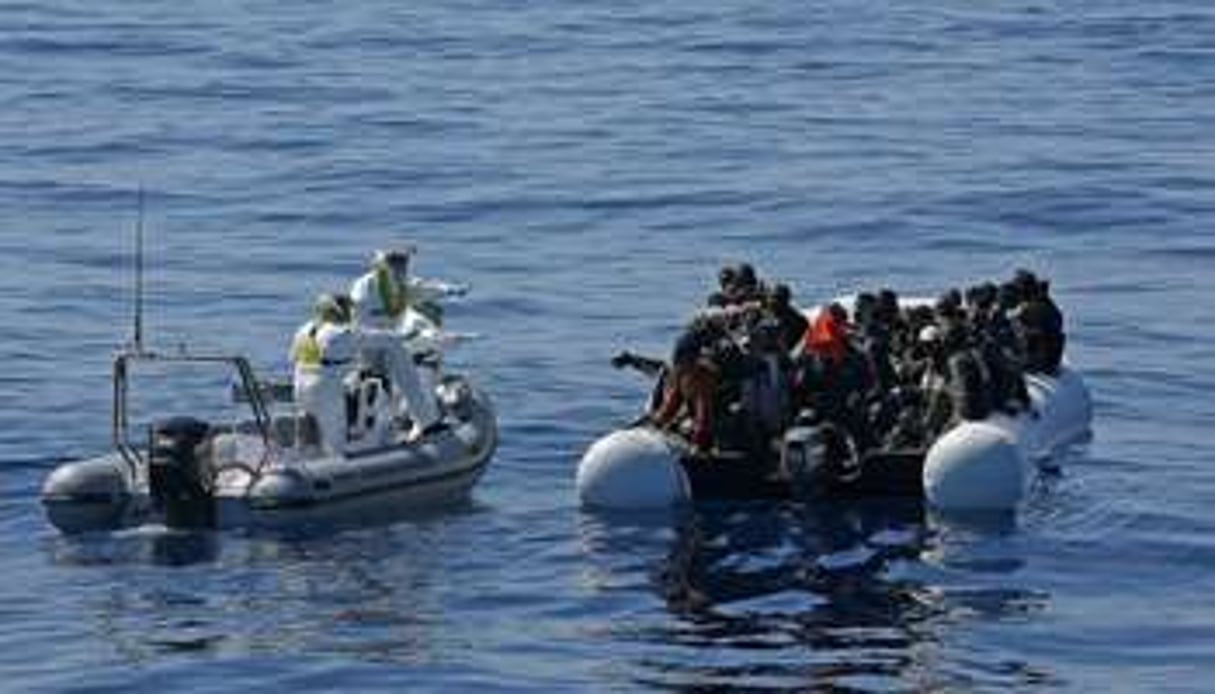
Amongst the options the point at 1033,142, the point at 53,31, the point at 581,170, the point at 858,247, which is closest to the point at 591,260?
the point at 858,247

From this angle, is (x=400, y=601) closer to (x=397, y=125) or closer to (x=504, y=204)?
(x=504, y=204)

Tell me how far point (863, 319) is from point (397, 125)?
32.7 m

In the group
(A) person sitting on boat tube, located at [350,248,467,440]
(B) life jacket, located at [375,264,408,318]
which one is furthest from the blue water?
(B) life jacket, located at [375,264,408,318]

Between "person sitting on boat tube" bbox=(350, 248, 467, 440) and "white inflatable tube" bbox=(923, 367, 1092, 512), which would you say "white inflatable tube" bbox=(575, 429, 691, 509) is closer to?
"person sitting on boat tube" bbox=(350, 248, 467, 440)

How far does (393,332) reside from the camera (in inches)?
1391

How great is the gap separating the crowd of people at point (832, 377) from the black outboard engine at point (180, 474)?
14.9 feet

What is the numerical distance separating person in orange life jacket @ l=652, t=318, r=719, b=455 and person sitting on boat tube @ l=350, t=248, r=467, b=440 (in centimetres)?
217

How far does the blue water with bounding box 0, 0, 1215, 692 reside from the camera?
100ft

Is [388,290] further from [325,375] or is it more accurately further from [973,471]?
[973,471]

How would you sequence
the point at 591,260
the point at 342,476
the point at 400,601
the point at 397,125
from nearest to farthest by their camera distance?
1. the point at 400,601
2. the point at 342,476
3. the point at 591,260
4. the point at 397,125

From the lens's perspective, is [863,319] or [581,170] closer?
[863,319]

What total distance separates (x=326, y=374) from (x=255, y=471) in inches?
44.0

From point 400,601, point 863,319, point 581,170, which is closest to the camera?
point 400,601

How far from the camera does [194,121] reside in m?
69.4
